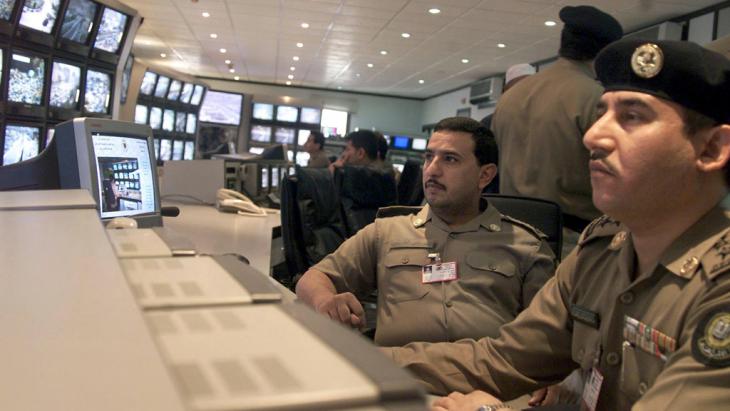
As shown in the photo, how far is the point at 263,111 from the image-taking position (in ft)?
31.2

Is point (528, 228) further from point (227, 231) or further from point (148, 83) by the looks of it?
point (148, 83)

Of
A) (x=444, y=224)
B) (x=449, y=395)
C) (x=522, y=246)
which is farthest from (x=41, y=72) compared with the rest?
(x=449, y=395)

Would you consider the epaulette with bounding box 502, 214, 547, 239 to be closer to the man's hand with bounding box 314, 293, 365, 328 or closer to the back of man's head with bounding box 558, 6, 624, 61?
the man's hand with bounding box 314, 293, 365, 328

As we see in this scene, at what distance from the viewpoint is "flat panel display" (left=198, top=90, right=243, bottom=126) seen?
28.7 ft

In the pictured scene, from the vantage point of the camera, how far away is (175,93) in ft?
25.7

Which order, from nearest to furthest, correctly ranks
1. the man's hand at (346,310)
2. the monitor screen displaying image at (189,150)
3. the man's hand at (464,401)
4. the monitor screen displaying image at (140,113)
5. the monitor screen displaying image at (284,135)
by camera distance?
the man's hand at (464,401) → the man's hand at (346,310) → the monitor screen displaying image at (140,113) → the monitor screen displaying image at (189,150) → the monitor screen displaying image at (284,135)

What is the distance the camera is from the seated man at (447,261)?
5.79 feet

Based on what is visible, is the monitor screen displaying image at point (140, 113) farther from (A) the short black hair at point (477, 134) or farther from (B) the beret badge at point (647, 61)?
(B) the beret badge at point (647, 61)

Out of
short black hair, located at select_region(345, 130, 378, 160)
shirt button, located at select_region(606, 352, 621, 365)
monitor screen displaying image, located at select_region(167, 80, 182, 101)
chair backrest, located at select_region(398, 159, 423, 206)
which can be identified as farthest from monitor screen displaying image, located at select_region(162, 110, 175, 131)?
shirt button, located at select_region(606, 352, 621, 365)

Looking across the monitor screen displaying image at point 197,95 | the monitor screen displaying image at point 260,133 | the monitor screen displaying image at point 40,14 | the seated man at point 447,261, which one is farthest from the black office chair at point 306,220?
the monitor screen displaying image at point 260,133

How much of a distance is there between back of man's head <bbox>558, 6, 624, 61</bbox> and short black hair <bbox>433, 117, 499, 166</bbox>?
49 centimetres

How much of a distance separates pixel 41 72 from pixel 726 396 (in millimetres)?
4261

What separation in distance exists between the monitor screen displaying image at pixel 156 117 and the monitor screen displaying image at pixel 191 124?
78 cm

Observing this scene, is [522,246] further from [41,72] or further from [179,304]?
[41,72]
